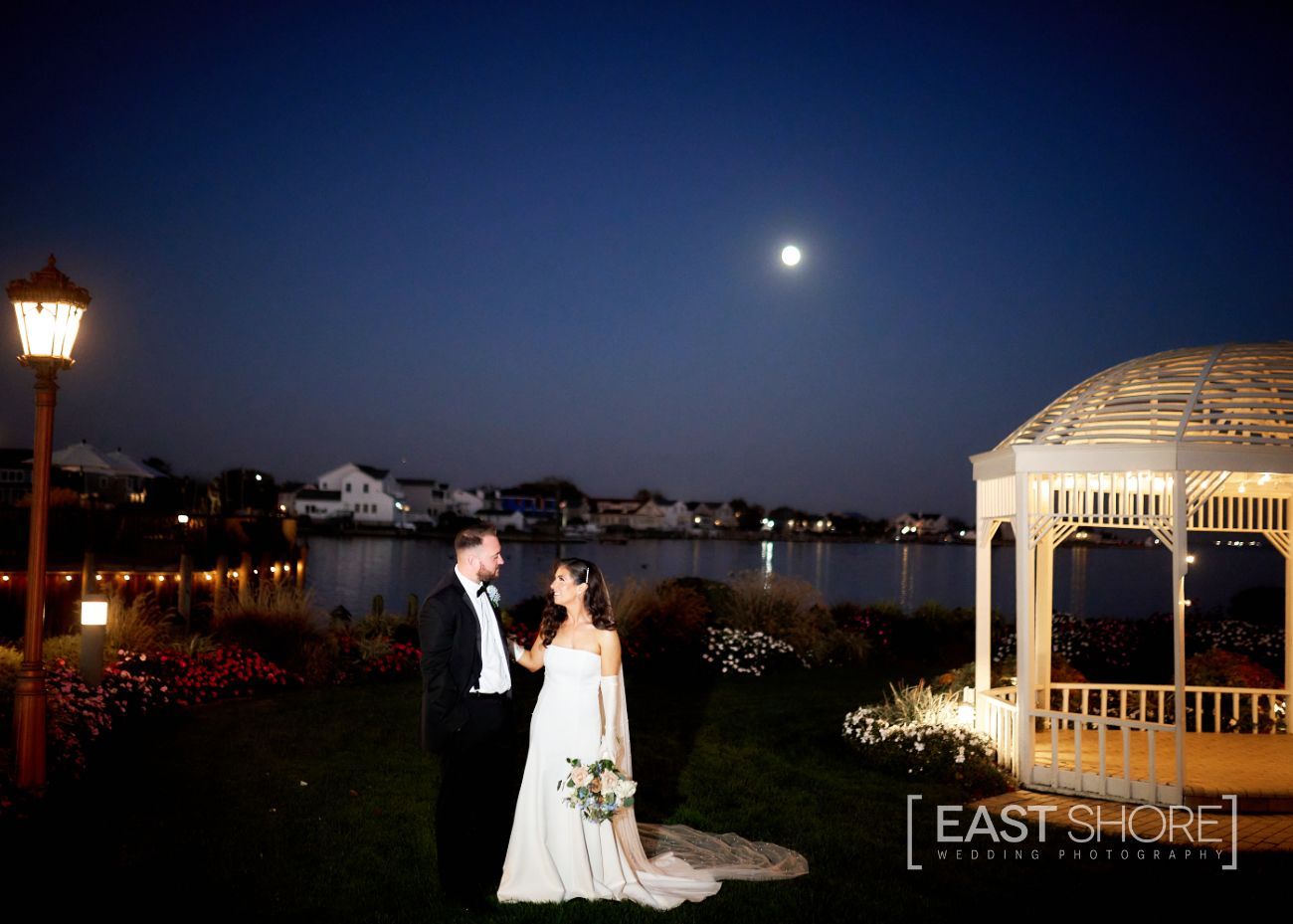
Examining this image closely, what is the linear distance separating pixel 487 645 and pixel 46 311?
14.4 ft

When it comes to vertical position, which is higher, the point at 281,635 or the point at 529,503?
the point at 529,503

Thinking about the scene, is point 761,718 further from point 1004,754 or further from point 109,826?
point 109,826

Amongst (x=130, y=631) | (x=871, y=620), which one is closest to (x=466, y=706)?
(x=130, y=631)

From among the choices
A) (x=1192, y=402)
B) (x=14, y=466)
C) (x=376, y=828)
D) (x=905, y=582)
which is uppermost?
(x=14, y=466)

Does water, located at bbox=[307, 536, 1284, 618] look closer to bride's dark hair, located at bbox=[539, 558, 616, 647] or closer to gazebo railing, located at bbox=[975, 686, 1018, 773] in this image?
gazebo railing, located at bbox=[975, 686, 1018, 773]

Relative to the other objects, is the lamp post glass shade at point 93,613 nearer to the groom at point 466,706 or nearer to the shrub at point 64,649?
the shrub at point 64,649

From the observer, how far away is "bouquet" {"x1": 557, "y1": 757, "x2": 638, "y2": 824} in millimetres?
5727

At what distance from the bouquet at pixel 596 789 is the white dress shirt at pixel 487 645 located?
60 centimetres

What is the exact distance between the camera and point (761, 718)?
12727 millimetres

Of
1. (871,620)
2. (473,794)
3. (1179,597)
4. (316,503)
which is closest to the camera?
(473,794)

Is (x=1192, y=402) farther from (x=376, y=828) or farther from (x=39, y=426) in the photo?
(x=39, y=426)

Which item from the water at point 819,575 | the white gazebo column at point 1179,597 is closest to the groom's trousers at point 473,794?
the white gazebo column at point 1179,597

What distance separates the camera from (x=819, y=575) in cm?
7744

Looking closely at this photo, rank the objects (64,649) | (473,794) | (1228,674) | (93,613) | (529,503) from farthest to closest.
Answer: (529,503)
(1228,674)
(64,649)
(93,613)
(473,794)
